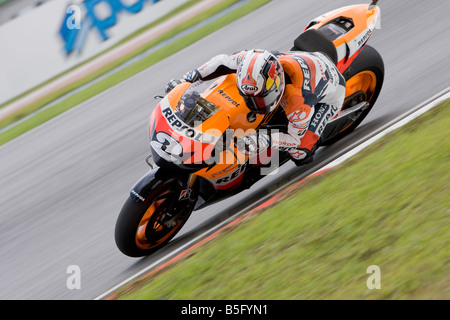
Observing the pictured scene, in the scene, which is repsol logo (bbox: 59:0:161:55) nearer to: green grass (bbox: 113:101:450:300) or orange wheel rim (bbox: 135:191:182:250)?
orange wheel rim (bbox: 135:191:182:250)

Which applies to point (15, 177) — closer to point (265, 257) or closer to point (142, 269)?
point (142, 269)

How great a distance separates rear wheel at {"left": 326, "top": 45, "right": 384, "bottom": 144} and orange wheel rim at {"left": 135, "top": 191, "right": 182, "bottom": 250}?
6.75 feet

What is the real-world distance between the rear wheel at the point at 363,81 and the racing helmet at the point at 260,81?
133 centimetres

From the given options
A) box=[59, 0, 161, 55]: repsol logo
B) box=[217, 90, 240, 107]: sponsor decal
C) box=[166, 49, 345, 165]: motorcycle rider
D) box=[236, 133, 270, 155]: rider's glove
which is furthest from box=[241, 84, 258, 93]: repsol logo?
box=[59, 0, 161, 55]: repsol logo

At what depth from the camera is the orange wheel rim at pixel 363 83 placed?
659 cm

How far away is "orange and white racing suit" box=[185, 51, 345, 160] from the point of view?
18.6ft

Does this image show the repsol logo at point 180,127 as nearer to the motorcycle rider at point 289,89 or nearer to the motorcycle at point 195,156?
the motorcycle at point 195,156

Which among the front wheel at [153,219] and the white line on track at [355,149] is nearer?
the front wheel at [153,219]

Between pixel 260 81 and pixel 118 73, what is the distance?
699cm

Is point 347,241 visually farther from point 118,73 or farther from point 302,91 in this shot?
point 118,73

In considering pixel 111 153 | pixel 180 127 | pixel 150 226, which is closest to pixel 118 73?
pixel 111 153

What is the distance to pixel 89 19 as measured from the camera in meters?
12.4

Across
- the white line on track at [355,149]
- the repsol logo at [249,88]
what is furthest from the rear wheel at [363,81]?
the repsol logo at [249,88]
